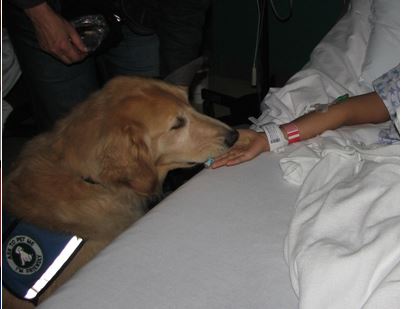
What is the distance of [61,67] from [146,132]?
0.69 meters


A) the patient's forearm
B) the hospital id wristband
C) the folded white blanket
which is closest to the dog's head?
the hospital id wristband

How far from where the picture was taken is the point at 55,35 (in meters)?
1.59

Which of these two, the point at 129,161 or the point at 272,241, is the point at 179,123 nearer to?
the point at 129,161

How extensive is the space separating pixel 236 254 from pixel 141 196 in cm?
58

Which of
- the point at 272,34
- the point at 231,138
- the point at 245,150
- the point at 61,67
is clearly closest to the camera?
the point at 245,150

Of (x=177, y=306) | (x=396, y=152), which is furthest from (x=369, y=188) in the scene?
(x=177, y=306)

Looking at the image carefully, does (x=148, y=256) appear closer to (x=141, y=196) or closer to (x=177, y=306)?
(x=177, y=306)

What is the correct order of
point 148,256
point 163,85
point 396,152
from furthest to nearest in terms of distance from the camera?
point 163,85, point 396,152, point 148,256

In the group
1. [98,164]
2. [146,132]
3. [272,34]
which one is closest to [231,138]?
[146,132]

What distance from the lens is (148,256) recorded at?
101cm

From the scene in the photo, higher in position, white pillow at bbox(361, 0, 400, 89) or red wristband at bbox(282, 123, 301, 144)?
white pillow at bbox(361, 0, 400, 89)

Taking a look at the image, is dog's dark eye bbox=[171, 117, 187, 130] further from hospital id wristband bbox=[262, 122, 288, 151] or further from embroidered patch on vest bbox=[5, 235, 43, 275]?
embroidered patch on vest bbox=[5, 235, 43, 275]

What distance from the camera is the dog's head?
4.27 feet

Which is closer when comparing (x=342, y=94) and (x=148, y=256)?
(x=148, y=256)
